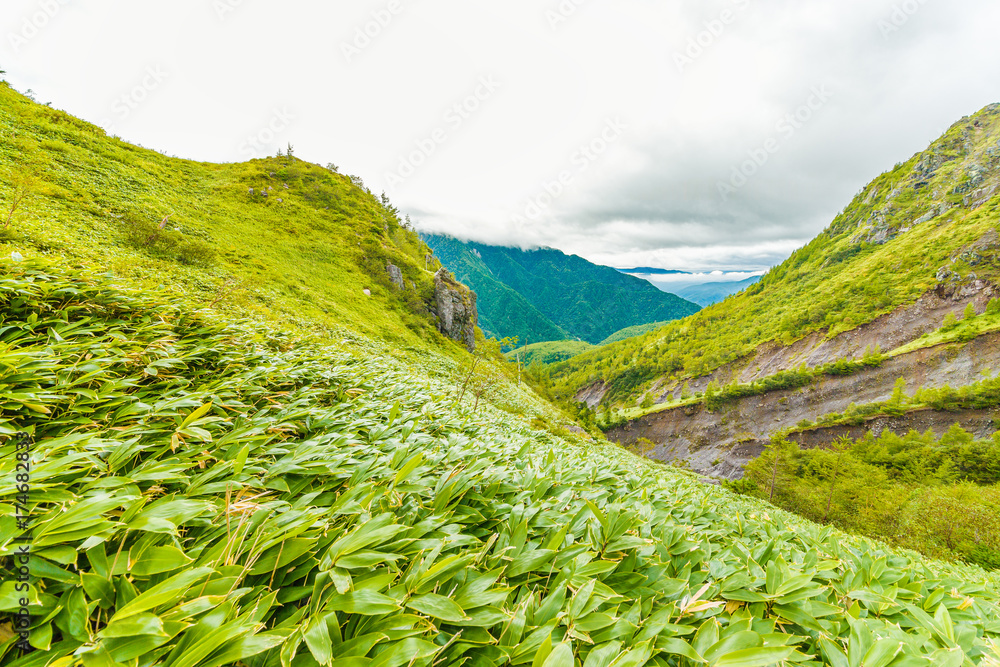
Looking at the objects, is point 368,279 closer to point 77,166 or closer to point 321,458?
point 77,166

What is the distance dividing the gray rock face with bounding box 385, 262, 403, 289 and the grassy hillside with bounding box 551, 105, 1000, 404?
3288 inches

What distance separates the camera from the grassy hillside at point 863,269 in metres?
88.6

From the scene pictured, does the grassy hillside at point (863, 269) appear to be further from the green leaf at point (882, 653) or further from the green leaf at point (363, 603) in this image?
the green leaf at point (363, 603)

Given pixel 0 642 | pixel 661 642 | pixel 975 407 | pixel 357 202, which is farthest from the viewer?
pixel 975 407

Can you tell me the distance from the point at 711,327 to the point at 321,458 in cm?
14650

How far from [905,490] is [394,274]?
57.8 meters

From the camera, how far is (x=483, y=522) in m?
2.34

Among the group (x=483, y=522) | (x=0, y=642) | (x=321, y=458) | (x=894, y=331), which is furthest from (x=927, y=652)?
(x=894, y=331)

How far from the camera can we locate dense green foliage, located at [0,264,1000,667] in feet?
4.02

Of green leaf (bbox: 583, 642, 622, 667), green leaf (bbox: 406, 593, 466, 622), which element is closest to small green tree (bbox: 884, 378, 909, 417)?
green leaf (bbox: 583, 642, 622, 667)

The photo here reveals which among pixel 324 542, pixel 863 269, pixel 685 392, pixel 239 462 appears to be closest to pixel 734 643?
pixel 324 542

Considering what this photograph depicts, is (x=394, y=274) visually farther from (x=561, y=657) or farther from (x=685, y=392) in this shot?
(x=685, y=392)

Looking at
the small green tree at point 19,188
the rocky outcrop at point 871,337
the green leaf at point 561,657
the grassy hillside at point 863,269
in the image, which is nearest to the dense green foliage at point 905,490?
the green leaf at point 561,657

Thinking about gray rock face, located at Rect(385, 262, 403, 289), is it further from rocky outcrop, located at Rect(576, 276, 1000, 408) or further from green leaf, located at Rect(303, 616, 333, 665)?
rocky outcrop, located at Rect(576, 276, 1000, 408)
